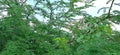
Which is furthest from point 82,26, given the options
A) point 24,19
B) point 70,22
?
point 24,19

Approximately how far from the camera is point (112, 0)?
3480 mm

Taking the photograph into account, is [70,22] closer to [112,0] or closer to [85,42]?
[112,0]

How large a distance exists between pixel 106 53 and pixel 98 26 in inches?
12.2

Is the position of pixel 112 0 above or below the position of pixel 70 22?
above

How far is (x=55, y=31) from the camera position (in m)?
3.54

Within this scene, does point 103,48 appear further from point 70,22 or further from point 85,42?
point 70,22

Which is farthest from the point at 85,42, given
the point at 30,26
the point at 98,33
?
the point at 30,26

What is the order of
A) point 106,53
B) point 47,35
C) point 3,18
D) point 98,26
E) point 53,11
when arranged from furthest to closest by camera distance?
point 53,11, point 3,18, point 47,35, point 98,26, point 106,53

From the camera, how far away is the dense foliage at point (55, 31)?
2725 millimetres

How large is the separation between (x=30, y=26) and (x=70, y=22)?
462 mm

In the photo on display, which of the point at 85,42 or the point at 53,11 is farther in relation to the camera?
the point at 53,11

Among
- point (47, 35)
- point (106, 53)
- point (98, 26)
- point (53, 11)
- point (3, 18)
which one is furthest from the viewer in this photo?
point (53, 11)

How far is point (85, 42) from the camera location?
8.78 ft

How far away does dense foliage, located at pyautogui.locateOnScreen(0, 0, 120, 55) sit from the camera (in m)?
2.72
